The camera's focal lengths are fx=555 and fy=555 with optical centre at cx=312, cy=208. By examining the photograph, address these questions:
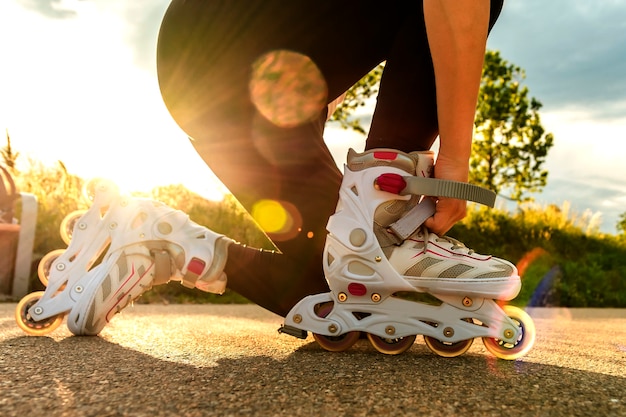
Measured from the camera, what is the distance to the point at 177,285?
438cm

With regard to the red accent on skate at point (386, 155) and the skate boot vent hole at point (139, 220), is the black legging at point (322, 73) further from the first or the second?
the skate boot vent hole at point (139, 220)

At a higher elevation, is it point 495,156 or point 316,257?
point 495,156

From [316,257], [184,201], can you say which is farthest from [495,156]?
[316,257]

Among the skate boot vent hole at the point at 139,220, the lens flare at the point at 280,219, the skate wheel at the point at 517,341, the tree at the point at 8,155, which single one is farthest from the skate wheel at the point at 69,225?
the tree at the point at 8,155

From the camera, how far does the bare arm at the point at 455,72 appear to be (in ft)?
3.96

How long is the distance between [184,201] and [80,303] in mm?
4248

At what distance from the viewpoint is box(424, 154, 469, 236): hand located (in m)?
1.35

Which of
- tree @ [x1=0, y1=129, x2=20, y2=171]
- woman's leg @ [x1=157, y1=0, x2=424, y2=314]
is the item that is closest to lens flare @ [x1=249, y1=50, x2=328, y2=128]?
woman's leg @ [x1=157, y1=0, x2=424, y2=314]

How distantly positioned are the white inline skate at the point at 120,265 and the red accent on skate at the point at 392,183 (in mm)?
Result: 536

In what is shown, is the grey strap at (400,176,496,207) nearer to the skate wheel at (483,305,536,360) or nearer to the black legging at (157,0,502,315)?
the black legging at (157,0,502,315)

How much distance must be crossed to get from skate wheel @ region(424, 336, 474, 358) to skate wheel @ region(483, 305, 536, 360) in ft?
0.18

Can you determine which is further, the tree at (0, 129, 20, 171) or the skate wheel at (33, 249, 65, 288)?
the tree at (0, 129, 20, 171)

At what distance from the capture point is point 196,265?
5.18 feet

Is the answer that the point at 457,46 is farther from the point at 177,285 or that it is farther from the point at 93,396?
the point at 177,285
